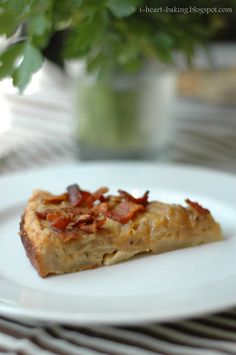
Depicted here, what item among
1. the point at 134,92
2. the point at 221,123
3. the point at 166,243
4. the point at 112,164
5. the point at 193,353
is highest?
the point at 221,123

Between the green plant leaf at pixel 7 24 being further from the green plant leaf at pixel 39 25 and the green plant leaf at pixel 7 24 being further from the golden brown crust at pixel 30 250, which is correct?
the golden brown crust at pixel 30 250

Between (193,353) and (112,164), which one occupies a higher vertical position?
(112,164)

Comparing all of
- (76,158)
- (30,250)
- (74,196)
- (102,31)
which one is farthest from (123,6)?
(76,158)

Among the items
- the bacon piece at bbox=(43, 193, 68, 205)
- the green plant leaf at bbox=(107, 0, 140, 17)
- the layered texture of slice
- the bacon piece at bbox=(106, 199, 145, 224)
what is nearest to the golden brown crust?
the layered texture of slice

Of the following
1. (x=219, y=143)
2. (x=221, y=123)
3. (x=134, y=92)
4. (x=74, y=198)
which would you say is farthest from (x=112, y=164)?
(x=221, y=123)

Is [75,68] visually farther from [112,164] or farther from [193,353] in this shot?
[193,353]

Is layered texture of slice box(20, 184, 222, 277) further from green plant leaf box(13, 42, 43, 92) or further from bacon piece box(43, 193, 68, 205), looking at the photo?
green plant leaf box(13, 42, 43, 92)
